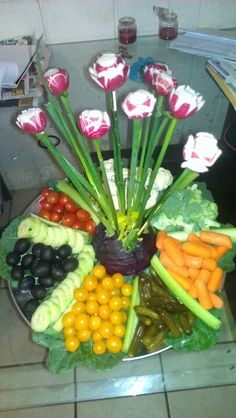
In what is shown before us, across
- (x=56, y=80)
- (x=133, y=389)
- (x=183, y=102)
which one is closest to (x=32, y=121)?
(x=56, y=80)

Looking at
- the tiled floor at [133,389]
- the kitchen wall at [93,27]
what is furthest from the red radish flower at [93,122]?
the kitchen wall at [93,27]

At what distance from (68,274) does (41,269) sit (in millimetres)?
65

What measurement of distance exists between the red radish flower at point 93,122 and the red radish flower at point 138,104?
40 millimetres

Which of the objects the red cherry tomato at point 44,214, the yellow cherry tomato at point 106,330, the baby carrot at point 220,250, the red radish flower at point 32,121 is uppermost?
the red radish flower at point 32,121

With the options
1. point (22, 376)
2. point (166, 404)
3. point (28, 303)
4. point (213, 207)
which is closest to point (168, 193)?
point (213, 207)

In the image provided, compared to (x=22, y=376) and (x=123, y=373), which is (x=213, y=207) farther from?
(x=22, y=376)

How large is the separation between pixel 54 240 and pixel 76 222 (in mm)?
119

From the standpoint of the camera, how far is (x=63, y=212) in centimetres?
100

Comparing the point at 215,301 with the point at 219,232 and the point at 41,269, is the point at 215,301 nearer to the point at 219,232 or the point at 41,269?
the point at 219,232

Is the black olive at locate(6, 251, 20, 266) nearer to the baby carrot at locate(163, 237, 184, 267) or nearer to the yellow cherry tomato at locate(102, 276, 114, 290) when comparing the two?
the yellow cherry tomato at locate(102, 276, 114, 290)

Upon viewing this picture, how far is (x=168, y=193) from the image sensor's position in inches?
27.0

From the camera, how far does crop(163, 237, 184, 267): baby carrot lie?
0.78 meters

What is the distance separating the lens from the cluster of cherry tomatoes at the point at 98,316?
0.75m

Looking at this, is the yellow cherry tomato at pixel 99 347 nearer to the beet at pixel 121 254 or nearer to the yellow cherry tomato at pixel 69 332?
the yellow cherry tomato at pixel 69 332
